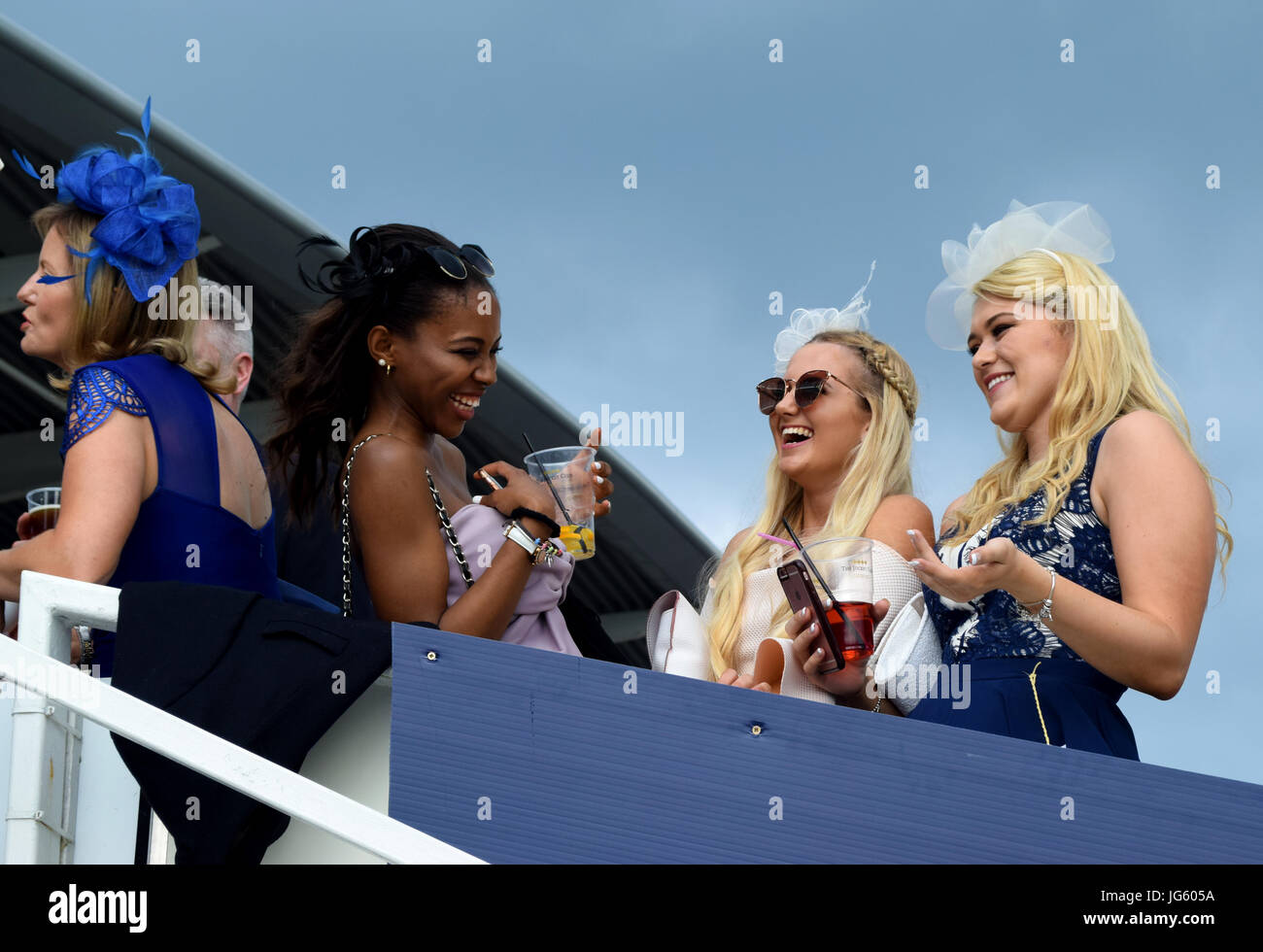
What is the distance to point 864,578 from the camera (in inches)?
133

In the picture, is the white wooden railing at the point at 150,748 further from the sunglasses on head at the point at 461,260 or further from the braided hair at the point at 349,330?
the sunglasses on head at the point at 461,260

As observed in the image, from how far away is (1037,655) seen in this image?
3109mm

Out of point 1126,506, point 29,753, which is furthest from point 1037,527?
point 29,753

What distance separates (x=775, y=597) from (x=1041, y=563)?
0.77m

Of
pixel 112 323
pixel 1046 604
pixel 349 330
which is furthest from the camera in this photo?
pixel 349 330

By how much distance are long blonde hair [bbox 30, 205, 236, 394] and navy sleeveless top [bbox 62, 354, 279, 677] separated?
0.10 metres

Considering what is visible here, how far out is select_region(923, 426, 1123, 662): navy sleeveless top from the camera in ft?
10.3

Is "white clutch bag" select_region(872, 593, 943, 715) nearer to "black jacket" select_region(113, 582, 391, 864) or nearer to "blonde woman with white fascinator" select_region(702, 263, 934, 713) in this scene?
"blonde woman with white fascinator" select_region(702, 263, 934, 713)

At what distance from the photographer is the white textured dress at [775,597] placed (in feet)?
11.7

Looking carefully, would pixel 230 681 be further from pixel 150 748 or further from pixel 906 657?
pixel 906 657

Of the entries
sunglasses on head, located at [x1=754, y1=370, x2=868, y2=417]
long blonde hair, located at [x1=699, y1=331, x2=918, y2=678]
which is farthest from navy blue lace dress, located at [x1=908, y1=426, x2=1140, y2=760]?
sunglasses on head, located at [x1=754, y1=370, x2=868, y2=417]

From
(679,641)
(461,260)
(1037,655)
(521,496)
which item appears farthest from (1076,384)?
(461,260)

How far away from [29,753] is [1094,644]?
1995 millimetres
